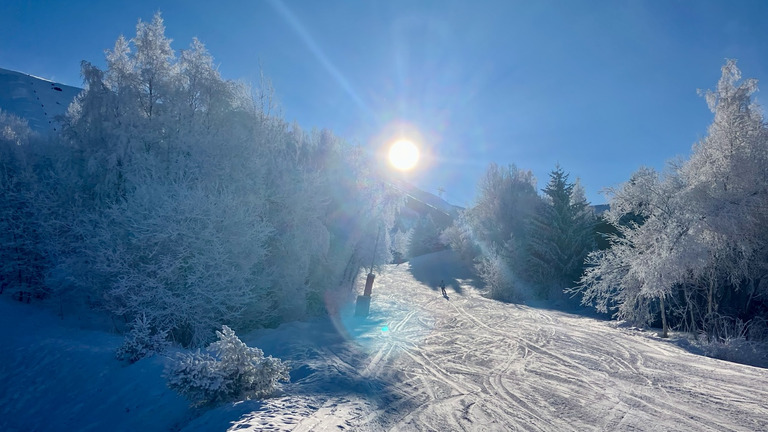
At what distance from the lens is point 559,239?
2792 cm

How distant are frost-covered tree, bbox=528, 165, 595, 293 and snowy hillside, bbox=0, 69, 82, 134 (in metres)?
69.7

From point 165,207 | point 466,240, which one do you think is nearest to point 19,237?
point 165,207

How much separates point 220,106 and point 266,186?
146 inches

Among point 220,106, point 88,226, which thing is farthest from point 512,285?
point 88,226

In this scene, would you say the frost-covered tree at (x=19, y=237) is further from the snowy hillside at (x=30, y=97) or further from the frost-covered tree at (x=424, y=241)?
the snowy hillside at (x=30, y=97)

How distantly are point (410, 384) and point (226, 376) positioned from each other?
3583 mm

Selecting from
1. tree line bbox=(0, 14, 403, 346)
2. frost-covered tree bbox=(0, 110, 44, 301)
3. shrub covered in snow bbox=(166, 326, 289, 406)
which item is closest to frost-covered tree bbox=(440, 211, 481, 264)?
tree line bbox=(0, 14, 403, 346)

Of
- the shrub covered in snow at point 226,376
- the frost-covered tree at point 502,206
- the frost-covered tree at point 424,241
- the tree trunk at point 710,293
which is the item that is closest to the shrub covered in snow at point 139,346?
the shrub covered in snow at point 226,376

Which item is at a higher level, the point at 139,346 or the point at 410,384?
the point at 410,384

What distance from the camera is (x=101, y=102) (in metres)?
13.4

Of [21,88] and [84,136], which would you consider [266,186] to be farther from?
[21,88]

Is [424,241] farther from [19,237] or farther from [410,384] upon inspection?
[410,384]

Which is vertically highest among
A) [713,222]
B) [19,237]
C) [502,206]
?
[502,206]

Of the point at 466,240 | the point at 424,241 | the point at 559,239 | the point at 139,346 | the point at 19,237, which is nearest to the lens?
the point at 139,346
